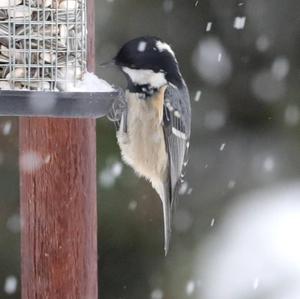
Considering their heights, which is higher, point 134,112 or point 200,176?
point 134,112

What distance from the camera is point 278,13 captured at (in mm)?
5996

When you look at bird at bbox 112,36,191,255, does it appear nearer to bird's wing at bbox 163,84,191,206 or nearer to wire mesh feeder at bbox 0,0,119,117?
bird's wing at bbox 163,84,191,206

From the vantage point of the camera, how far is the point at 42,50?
314 centimetres

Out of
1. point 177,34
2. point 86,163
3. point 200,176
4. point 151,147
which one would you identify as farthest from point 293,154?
point 86,163

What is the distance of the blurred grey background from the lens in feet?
18.3

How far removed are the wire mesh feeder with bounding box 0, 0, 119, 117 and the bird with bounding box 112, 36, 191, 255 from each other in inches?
15.8

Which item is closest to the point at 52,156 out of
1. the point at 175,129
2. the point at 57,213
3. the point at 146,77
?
the point at 57,213

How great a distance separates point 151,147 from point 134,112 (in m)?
0.15

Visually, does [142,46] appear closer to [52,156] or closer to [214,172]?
[52,156]

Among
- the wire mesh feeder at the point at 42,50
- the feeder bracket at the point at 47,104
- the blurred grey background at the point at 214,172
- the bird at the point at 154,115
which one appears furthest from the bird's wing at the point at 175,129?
the blurred grey background at the point at 214,172

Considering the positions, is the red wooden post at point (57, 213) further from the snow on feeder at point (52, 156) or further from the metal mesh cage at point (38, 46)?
the metal mesh cage at point (38, 46)

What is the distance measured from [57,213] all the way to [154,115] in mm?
724

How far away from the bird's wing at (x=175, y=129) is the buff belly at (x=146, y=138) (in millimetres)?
22

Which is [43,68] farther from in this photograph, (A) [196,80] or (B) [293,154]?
(B) [293,154]
